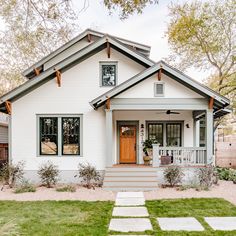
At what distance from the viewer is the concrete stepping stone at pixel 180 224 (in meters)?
6.49

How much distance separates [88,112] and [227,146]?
12.4m

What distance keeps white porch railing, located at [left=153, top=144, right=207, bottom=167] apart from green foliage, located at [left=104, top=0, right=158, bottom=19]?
6.62 metres

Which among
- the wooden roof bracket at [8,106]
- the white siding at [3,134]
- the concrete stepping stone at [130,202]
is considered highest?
the wooden roof bracket at [8,106]

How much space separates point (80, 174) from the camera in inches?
476

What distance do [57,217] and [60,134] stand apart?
5.98 metres

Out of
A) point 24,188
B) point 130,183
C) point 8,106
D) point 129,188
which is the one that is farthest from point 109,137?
point 8,106

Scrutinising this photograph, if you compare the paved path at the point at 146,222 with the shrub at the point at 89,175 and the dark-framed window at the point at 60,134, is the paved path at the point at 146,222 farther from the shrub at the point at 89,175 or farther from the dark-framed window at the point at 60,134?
the dark-framed window at the point at 60,134

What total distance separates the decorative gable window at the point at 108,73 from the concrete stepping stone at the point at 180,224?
765 centimetres

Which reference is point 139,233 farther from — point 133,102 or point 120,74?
point 120,74

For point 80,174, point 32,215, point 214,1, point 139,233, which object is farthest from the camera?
point 214,1

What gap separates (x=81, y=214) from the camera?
7770 mm

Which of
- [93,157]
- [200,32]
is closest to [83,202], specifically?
[93,157]

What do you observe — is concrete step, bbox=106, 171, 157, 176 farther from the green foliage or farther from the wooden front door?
the green foliage

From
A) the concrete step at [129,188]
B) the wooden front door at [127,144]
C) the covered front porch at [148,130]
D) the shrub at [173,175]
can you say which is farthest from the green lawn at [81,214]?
the wooden front door at [127,144]
